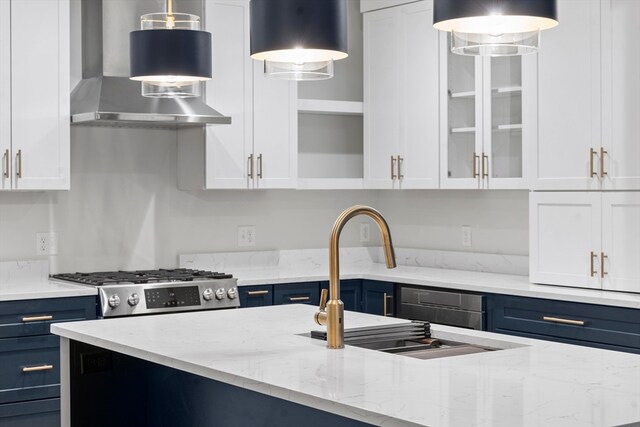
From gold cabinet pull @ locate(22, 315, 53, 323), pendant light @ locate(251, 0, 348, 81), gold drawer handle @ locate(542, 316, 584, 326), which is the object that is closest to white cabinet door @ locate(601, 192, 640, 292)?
gold drawer handle @ locate(542, 316, 584, 326)

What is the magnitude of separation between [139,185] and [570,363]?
132 inches

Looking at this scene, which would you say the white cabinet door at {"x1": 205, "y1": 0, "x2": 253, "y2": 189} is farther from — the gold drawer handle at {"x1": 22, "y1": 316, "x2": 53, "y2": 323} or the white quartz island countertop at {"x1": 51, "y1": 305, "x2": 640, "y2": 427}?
the white quartz island countertop at {"x1": 51, "y1": 305, "x2": 640, "y2": 427}

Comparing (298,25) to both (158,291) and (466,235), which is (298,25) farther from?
(466,235)

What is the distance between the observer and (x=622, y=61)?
425cm

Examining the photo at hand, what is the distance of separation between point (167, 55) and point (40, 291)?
1489 millimetres

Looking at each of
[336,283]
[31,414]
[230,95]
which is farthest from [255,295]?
[336,283]

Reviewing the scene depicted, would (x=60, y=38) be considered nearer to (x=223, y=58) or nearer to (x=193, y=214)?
(x=223, y=58)

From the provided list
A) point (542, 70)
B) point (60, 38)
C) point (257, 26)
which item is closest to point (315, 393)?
point (257, 26)

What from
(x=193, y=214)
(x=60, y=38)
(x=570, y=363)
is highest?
(x=60, y=38)

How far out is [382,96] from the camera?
226 inches

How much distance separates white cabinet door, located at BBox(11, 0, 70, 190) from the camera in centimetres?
463

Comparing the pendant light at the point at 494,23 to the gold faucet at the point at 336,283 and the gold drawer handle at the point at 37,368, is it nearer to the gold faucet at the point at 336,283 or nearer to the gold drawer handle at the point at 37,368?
the gold faucet at the point at 336,283

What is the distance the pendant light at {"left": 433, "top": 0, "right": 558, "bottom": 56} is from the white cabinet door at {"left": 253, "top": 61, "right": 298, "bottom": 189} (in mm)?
2943

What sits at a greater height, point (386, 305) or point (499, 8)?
point (499, 8)
